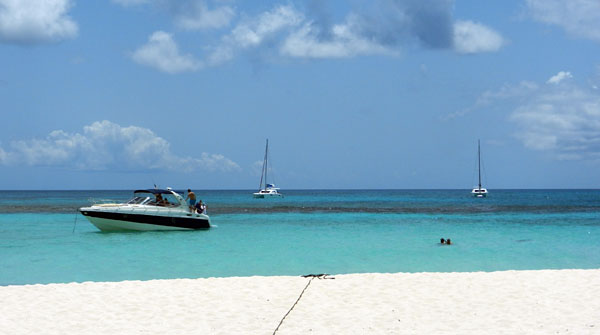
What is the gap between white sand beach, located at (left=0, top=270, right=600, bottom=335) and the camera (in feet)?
31.4

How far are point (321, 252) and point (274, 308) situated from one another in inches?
498

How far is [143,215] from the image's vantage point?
3005 cm

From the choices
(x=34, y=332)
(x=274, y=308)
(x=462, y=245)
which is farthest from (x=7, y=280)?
(x=462, y=245)

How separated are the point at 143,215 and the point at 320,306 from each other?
67.9ft

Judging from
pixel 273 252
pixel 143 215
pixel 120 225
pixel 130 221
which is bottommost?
pixel 273 252

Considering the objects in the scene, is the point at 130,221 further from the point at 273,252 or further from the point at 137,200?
the point at 273,252

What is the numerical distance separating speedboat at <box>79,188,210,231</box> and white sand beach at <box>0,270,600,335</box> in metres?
16.8

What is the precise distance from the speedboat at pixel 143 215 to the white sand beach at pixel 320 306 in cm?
1678

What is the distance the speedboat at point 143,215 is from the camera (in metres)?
29.9

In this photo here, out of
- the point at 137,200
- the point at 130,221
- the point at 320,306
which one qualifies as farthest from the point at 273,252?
the point at 320,306

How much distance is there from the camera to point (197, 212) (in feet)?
107

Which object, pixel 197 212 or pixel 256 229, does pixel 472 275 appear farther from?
pixel 256 229

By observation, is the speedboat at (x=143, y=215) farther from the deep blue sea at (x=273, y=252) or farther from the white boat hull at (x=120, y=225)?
the deep blue sea at (x=273, y=252)

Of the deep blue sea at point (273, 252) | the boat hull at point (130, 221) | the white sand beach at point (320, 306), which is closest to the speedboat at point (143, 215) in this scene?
the boat hull at point (130, 221)
